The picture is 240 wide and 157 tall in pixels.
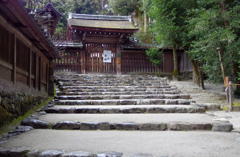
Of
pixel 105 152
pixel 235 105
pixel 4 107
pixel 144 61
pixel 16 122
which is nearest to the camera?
pixel 105 152

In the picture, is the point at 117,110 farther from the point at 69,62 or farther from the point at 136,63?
the point at 136,63

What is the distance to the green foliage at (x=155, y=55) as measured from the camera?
18.0 meters

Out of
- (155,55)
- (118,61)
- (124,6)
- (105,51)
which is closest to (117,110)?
(118,61)

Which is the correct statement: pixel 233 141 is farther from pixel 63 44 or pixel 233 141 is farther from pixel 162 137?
pixel 63 44

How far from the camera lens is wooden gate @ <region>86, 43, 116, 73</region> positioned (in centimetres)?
1783

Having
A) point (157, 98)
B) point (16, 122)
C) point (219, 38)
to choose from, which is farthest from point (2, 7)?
point (219, 38)

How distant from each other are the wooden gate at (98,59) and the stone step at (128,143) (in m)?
13.2

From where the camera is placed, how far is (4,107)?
4793 millimetres

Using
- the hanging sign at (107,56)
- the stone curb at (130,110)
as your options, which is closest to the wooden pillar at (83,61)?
the hanging sign at (107,56)

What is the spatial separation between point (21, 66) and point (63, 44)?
420 inches

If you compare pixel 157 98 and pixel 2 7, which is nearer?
pixel 2 7

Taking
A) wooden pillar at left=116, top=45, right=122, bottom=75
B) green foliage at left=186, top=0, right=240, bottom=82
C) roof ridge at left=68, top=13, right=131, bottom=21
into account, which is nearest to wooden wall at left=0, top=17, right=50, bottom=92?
green foliage at left=186, top=0, right=240, bottom=82

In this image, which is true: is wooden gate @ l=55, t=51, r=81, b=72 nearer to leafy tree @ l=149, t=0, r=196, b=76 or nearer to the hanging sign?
the hanging sign

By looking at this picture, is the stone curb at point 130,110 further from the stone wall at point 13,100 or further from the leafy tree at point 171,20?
the leafy tree at point 171,20
